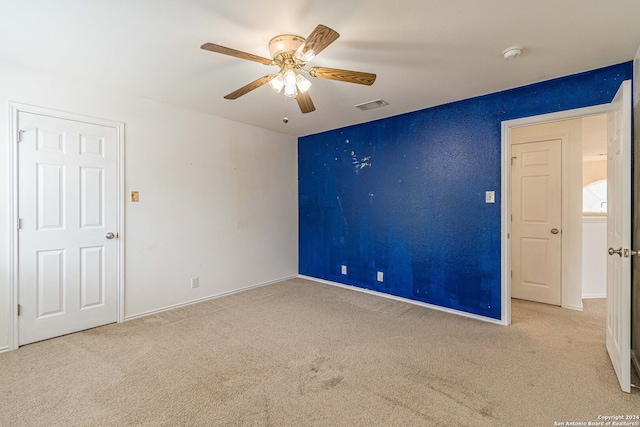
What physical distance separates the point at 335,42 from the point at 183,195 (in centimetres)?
252

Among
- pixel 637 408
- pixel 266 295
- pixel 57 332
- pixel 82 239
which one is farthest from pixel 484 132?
pixel 57 332

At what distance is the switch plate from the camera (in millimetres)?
3133

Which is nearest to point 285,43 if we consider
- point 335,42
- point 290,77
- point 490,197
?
point 290,77

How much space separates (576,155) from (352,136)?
2.72 metres

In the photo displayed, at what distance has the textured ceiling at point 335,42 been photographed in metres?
1.78

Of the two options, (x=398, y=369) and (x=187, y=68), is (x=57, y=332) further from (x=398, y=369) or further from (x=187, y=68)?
(x=398, y=369)

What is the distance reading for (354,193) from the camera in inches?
171

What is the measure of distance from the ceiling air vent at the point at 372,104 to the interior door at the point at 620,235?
1.94m

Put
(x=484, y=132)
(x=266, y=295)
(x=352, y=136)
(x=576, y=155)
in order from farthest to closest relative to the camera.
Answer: (x=352, y=136) < (x=266, y=295) < (x=576, y=155) < (x=484, y=132)

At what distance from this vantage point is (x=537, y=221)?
380 centimetres

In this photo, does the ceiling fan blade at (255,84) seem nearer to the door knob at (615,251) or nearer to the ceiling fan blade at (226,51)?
the ceiling fan blade at (226,51)

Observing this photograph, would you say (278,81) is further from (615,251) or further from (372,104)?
(615,251)

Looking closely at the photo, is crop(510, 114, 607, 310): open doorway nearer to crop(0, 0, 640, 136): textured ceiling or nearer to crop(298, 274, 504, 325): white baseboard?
crop(298, 274, 504, 325): white baseboard

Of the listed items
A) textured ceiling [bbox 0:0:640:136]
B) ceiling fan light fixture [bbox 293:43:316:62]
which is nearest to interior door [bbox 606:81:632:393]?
textured ceiling [bbox 0:0:640:136]
